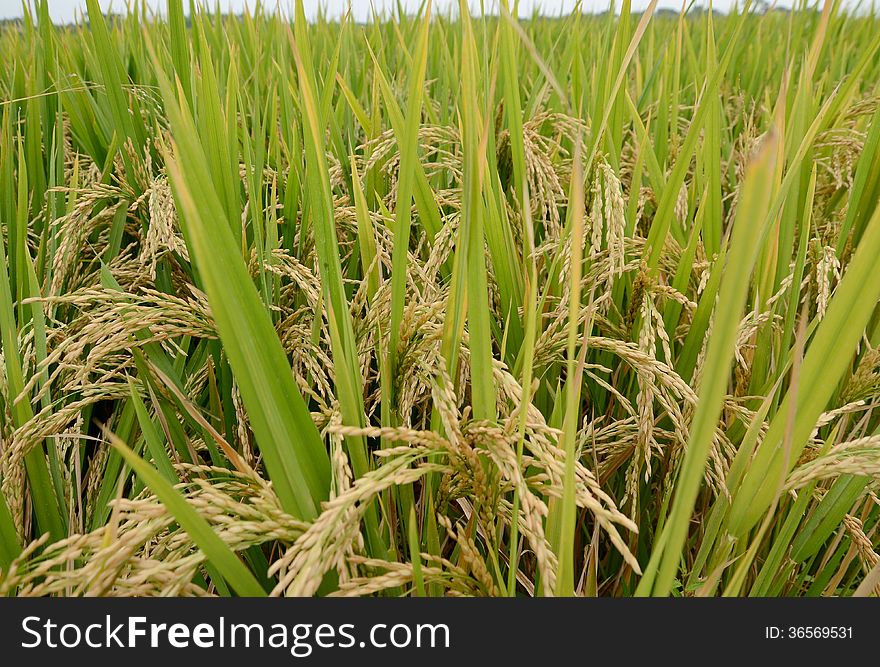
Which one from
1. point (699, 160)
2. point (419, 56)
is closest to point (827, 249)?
point (699, 160)

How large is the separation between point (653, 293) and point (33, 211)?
3.99 feet

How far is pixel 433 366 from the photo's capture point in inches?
27.8

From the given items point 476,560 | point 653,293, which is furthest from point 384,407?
point 653,293

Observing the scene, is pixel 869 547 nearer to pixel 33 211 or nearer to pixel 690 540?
pixel 690 540

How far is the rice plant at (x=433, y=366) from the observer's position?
0.57 metres

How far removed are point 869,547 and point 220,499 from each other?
2.47ft

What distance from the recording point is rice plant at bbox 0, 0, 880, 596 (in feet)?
1.86

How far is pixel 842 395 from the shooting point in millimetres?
861

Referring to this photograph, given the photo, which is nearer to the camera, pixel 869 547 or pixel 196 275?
pixel 869 547

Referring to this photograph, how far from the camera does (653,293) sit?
0.88 m

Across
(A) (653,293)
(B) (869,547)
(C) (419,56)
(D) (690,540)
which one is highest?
(C) (419,56)
